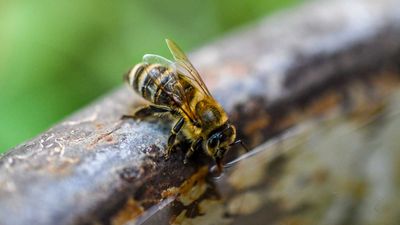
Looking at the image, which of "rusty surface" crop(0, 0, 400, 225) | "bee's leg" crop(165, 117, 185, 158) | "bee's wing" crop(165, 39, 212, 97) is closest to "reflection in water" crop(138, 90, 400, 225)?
"rusty surface" crop(0, 0, 400, 225)

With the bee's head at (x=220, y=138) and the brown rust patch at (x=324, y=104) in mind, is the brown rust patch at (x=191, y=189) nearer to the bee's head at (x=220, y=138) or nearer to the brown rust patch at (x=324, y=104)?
the bee's head at (x=220, y=138)

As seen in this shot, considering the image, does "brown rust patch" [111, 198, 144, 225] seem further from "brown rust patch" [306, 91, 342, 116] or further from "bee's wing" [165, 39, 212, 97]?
"brown rust patch" [306, 91, 342, 116]

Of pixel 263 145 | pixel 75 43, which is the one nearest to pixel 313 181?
pixel 263 145

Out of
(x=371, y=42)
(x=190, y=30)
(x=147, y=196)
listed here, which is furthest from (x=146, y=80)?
(x=190, y=30)

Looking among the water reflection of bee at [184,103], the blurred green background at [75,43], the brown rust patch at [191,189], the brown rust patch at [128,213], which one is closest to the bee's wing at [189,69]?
the water reflection of bee at [184,103]

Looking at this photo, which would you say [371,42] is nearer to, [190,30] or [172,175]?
[172,175]

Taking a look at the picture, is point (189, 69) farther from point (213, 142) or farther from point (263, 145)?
point (263, 145)
